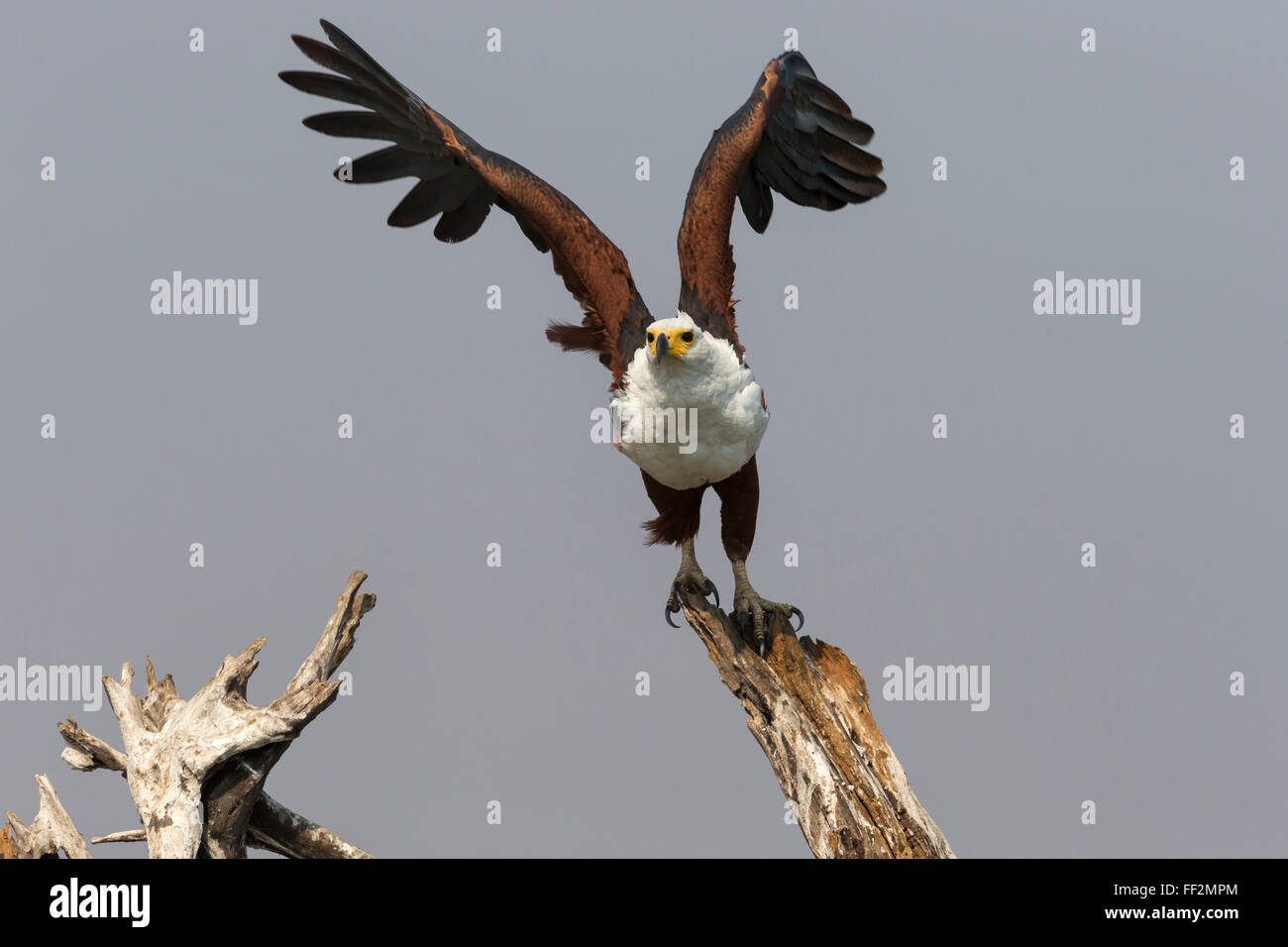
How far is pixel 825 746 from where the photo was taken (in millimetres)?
4555

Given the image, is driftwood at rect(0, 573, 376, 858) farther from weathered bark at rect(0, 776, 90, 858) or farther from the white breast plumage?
the white breast plumage

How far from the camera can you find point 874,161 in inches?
208

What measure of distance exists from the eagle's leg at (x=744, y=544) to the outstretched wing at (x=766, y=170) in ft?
1.77

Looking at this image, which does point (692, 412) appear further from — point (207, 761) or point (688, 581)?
point (207, 761)

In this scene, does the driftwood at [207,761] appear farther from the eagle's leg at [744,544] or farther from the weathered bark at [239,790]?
the eagle's leg at [744,544]

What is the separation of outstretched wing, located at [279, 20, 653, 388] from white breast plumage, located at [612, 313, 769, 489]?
232 millimetres

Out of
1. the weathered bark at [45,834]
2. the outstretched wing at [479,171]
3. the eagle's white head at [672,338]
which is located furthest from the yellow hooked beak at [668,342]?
the weathered bark at [45,834]

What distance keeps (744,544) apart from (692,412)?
0.84m

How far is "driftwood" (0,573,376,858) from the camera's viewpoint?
4.39 m

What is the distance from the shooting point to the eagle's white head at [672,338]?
4262 mm
